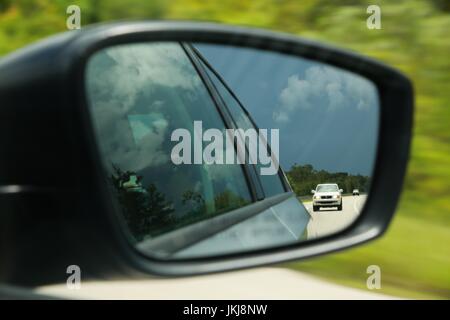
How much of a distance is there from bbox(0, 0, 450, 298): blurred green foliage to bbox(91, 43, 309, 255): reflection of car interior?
65.6 inches

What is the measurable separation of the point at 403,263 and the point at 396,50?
8.67ft

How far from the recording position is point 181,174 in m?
2.22

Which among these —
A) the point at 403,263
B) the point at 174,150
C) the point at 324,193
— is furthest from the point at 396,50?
the point at 174,150

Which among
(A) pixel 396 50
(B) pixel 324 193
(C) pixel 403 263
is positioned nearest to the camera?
(B) pixel 324 193

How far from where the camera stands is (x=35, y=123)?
158 centimetres

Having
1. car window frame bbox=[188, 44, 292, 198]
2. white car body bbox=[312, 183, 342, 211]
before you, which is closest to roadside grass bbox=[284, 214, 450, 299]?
car window frame bbox=[188, 44, 292, 198]

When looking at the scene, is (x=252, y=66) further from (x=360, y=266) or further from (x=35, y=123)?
(x=360, y=266)

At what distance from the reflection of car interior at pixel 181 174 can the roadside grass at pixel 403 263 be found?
5.11 feet

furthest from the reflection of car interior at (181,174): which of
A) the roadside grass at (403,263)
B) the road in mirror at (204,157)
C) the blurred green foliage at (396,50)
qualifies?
the blurred green foliage at (396,50)

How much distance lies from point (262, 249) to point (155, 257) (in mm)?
434

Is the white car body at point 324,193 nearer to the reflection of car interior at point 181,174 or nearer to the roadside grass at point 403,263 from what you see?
the reflection of car interior at point 181,174

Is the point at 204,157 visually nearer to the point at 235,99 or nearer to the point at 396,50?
the point at 235,99

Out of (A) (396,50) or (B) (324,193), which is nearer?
(B) (324,193)

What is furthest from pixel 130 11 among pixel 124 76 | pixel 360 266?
pixel 124 76
